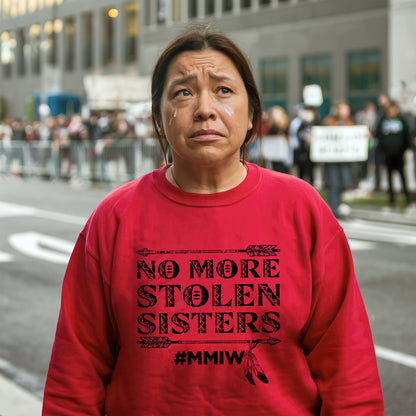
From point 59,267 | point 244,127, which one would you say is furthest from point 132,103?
point 244,127

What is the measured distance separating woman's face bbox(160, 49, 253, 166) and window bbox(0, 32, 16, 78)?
7145 centimetres

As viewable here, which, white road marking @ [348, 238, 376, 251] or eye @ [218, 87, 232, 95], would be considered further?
white road marking @ [348, 238, 376, 251]

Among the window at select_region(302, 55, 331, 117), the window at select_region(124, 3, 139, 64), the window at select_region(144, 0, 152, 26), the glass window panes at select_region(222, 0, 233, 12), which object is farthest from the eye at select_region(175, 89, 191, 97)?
the window at select_region(124, 3, 139, 64)

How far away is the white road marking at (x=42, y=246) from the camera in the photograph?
10297mm

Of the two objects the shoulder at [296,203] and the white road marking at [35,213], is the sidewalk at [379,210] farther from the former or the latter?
the shoulder at [296,203]

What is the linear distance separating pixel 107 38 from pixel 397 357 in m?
54.1

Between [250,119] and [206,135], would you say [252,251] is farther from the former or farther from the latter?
[250,119]

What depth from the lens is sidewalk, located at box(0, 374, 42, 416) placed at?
4500 mm

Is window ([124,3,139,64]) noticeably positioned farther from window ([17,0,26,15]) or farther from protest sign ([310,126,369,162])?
protest sign ([310,126,369,162])

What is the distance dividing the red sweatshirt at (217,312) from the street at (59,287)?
2.89 metres

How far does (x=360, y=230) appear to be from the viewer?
12953 millimetres

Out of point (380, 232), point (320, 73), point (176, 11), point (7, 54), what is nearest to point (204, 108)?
point (380, 232)

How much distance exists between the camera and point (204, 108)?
6.73ft

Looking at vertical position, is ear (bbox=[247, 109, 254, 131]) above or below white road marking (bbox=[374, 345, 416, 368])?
above
